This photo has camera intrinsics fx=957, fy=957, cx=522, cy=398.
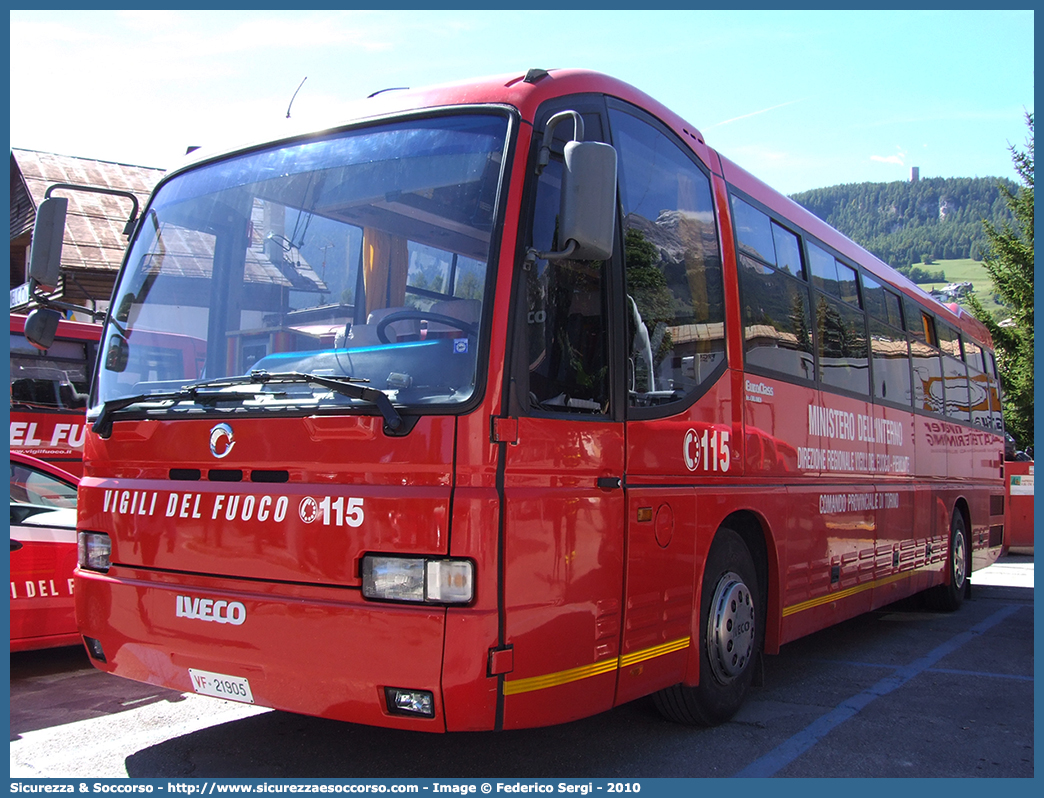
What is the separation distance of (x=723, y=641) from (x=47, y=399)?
37.9 feet

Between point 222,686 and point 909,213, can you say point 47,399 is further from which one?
point 909,213

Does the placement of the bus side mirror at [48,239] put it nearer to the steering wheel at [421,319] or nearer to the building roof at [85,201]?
the steering wheel at [421,319]

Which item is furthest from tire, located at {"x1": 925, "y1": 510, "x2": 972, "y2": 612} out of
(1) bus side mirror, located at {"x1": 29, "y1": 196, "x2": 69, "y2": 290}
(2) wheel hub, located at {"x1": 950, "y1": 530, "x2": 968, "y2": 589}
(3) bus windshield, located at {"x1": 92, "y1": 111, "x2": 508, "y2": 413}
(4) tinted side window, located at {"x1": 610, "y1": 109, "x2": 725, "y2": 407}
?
(1) bus side mirror, located at {"x1": 29, "y1": 196, "x2": 69, "y2": 290}

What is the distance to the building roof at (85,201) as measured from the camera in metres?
20.5

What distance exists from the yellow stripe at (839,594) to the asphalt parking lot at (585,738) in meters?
0.55

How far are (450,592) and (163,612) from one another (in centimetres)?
145

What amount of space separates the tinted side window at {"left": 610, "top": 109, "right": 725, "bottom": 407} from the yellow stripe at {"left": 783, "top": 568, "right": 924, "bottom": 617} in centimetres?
178

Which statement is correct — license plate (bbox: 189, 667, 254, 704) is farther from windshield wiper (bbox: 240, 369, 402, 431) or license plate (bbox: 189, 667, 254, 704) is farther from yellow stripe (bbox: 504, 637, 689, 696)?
windshield wiper (bbox: 240, 369, 402, 431)

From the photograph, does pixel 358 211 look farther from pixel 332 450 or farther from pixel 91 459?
pixel 91 459

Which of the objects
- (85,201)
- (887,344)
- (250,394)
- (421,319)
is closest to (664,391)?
(421,319)

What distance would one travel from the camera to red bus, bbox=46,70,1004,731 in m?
3.71

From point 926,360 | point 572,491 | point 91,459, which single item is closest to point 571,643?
point 572,491

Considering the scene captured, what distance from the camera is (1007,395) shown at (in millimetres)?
27594

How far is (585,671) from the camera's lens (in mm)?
4055
